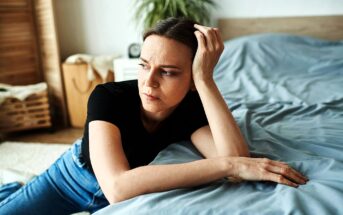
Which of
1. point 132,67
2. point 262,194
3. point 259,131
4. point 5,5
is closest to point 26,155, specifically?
point 132,67

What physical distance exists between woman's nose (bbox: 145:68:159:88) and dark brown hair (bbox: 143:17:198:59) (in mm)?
107

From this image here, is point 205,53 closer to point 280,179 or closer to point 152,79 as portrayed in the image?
point 152,79

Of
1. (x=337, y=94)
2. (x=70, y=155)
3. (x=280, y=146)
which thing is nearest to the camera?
(x=280, y=146)

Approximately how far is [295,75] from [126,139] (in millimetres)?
1495

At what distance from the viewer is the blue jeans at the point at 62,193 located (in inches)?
40.1

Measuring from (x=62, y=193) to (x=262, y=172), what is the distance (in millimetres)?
694

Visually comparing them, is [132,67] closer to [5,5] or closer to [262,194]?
[5,5]

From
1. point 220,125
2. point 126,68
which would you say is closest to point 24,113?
point 126,68

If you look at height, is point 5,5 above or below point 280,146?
above

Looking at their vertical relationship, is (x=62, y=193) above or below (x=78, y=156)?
below

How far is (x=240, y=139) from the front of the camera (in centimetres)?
86

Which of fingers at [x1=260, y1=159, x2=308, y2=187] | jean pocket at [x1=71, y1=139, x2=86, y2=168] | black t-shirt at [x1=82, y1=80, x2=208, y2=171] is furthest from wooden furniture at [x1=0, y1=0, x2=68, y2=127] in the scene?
fingers at [x1=260, y1=159, x2=308, y2=187]

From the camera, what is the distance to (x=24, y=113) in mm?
2691

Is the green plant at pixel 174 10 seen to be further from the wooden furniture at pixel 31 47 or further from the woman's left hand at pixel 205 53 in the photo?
the woman's left hand at pixel 205 53
